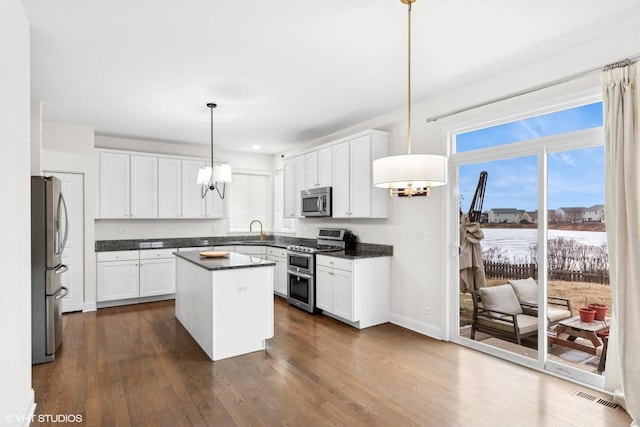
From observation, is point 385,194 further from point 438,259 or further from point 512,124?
point 512,124

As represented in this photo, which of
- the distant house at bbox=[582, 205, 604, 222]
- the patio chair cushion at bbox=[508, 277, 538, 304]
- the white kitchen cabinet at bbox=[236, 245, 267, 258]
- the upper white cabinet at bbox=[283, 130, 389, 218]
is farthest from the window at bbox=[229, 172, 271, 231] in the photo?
the distant house at bbox=[582, 205, 604, 222]

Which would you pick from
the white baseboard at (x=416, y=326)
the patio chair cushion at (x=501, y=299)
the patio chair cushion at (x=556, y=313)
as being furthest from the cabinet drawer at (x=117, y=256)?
the patio chair cushion at (x=556, y=313)

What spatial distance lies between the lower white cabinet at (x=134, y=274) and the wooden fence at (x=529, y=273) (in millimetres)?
4671

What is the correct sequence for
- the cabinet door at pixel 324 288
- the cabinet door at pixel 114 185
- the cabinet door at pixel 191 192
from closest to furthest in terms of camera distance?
1. the cabinet door at pixel 324 288
2. the cabinet door at pixel 114 185
3. the cabinet door at pixel 191 192

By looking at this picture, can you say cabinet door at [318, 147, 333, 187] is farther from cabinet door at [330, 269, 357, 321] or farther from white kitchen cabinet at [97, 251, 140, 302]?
white kitchen cabinet at [97, 251, 140, 302]

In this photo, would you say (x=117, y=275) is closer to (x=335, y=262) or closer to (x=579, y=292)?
(x=335, y=262)

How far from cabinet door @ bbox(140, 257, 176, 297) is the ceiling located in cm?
230

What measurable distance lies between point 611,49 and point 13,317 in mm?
4305

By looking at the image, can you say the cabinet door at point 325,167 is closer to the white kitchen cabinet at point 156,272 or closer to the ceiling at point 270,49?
the ceiling at point 270,49

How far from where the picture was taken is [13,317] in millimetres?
2074

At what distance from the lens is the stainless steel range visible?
495 cm

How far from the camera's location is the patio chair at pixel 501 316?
331 cm

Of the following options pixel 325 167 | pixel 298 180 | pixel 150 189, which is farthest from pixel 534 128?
pixel 150 189

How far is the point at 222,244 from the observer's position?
6320 mm
